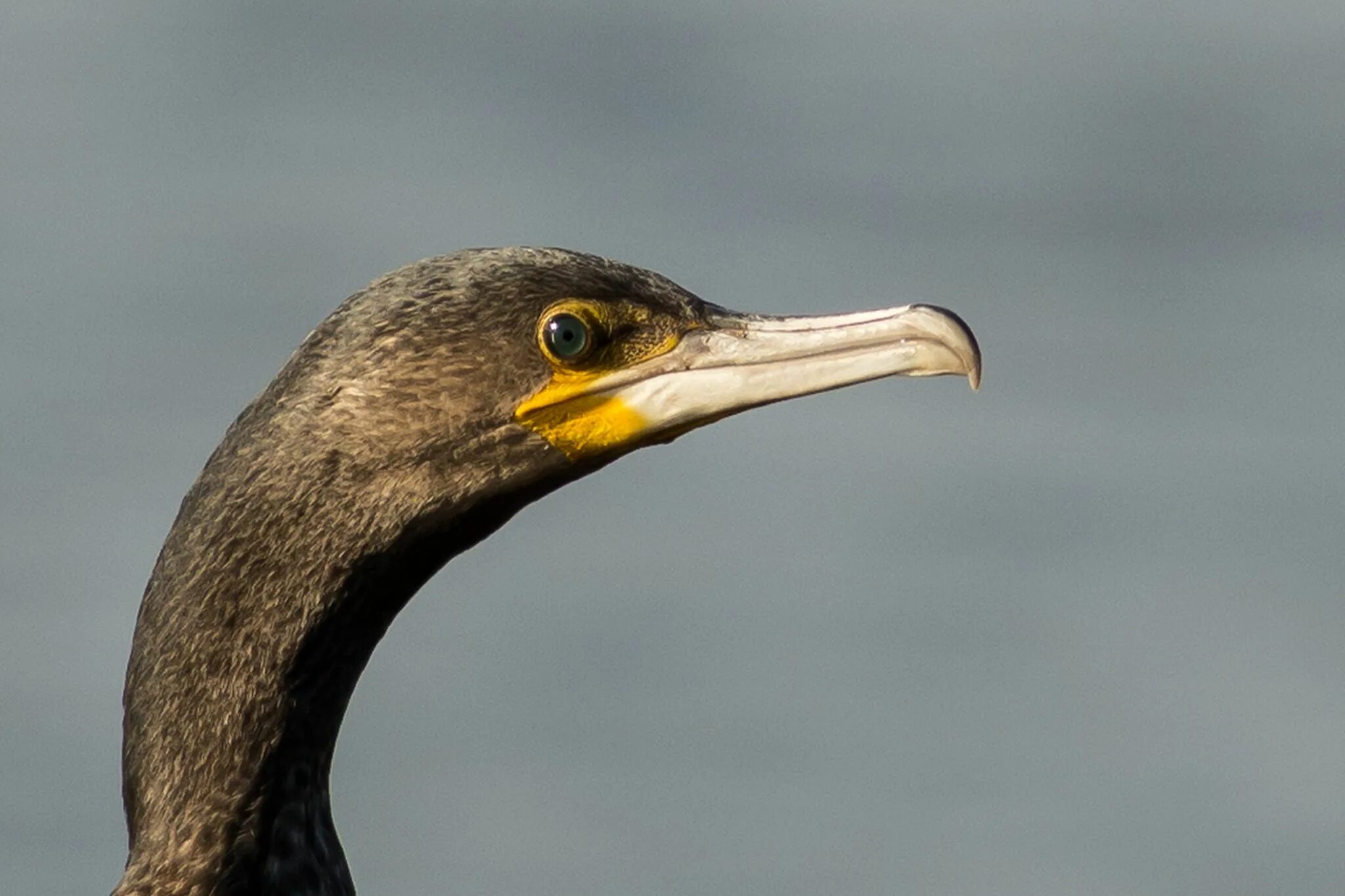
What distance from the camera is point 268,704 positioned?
224 inches

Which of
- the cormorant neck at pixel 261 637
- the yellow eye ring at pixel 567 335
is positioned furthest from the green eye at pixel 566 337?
the cormorant neck at pixel 261 637

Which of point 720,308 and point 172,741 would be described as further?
point 720,308

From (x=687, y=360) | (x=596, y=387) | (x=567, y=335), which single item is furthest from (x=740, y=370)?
(x=567, y=335)

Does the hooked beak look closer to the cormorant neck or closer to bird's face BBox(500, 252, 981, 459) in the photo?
bird's face BBox(500, 252, 981, 459)

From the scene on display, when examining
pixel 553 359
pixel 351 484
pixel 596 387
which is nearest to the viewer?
pixel 351 484

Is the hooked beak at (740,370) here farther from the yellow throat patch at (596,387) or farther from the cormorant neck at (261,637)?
the cormorant neck at (261,637)

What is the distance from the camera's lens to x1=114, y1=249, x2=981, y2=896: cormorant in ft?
18.2

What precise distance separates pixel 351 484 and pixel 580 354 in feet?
2.17

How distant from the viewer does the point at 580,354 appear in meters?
5.82

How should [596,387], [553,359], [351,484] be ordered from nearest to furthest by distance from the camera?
1. [351,484]
2. [553,359]
3. [596,387]

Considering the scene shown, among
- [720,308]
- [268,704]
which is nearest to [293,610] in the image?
[268,704]

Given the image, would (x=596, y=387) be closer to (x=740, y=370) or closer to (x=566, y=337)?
(x=566, y=337)

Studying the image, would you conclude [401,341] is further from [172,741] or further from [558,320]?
[172,741]

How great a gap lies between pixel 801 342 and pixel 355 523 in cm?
120
